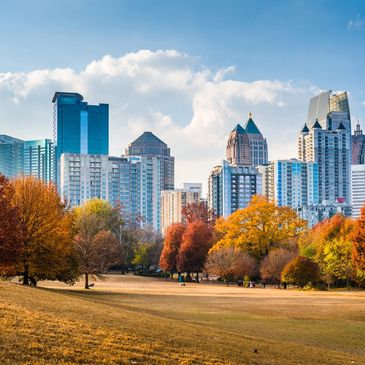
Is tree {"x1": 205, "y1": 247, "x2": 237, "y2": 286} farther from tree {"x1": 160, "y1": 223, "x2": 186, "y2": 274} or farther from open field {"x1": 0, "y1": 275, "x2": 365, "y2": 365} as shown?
open field {"x1": 0, "y1": 275, "x2": 365, "y2": 365}

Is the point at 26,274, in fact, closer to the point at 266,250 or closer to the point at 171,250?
the point at 266,250

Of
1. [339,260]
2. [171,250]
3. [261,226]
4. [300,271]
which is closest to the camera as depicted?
[300,271]

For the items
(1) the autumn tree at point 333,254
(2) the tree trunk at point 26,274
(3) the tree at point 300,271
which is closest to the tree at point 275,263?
(1) the autumn tree at point 333,254

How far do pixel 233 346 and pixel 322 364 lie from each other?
3.12m

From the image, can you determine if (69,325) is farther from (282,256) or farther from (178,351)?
(282,256)

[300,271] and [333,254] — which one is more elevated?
[333,254]

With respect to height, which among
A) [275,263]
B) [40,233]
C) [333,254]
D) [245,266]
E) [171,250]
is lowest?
[245,266]

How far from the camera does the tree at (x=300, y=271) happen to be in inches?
3211

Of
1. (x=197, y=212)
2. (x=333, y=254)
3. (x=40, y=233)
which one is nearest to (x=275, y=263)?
(x=333, y=254)

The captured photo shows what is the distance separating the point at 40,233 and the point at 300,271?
37834 mm

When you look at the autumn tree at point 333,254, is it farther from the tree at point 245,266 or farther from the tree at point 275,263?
the tree at point 245,266

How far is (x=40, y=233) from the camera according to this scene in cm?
5597

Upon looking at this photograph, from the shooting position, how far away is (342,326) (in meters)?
37.6

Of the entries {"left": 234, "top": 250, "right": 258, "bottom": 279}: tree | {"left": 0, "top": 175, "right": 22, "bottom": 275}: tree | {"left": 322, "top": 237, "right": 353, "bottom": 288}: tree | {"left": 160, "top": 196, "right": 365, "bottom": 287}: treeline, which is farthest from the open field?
{"left": 234, "top": 250, "right": 258, "bottom": 279}: tree
